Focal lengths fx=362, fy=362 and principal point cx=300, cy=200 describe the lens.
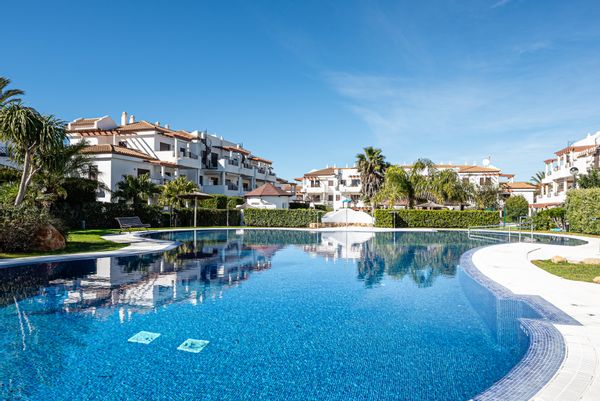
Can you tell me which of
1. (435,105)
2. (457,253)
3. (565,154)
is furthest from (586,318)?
(565,154)

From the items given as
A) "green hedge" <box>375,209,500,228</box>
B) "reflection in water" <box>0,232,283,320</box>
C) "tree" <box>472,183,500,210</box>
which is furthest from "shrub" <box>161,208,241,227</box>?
"tree" <box>472,183,500,210</box>

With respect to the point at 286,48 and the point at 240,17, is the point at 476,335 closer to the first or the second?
the point at 240,17

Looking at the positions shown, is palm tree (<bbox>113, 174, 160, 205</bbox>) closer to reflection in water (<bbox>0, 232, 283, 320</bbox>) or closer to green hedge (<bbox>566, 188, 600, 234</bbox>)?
reflection in water (<bbox>0, 232, 283, 320</bbox>)

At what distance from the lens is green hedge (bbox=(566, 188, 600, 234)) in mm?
26672

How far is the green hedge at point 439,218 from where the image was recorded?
35.4 metres

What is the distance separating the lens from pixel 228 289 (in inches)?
409

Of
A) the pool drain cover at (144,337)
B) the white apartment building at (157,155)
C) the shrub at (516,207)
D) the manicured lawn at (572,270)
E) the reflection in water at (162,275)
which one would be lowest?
the pool drain cover at (144,337)

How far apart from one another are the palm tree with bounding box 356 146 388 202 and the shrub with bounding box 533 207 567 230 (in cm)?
1788

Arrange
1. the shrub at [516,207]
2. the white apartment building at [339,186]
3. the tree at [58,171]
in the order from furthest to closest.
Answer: the white apartment building at [339,186], the shrub at [516,207], the tree at [58,171]

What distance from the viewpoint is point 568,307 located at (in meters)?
7.60

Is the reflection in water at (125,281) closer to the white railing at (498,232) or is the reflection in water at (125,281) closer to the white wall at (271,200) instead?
the white railing at (498,232)

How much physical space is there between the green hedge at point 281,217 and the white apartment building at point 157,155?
942 centimetres

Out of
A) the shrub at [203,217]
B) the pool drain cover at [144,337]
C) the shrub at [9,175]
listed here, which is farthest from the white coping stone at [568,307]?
the shrub at [9,175]

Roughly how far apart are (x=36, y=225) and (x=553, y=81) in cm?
2846
